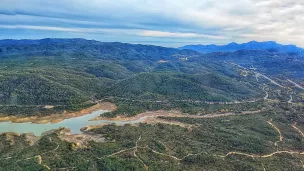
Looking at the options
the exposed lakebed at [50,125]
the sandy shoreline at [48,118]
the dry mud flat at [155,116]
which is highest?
the dry mud flat at [155,116]

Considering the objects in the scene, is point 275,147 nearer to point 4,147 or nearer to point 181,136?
point 181,136

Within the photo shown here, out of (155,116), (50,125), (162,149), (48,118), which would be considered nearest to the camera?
(162,149)

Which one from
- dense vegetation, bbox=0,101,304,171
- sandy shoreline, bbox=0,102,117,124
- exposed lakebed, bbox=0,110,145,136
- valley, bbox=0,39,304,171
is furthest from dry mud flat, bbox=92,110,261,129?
sandy shoreline, bbox=0,102,117,124

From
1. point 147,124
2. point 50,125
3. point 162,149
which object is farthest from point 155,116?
point 50,125

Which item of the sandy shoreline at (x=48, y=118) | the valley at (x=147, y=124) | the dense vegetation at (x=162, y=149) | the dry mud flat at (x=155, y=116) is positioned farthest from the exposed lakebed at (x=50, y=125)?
the dense vegetation at (x=162, y=149)

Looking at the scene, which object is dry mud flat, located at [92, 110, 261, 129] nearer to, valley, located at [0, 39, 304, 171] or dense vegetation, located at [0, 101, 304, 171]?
valley, located at [0, 39, 304, 171]

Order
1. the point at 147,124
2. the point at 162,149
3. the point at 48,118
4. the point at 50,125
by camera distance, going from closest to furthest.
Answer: the point at 162,149, the point at 50,125, the point at 147,124, the point at 48,118

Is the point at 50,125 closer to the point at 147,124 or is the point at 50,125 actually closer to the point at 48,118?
the point at 48,118

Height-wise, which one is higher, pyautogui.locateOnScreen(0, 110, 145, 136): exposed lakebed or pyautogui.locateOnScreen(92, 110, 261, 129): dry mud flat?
pyautogui.locateOnScreen(92, 110, 261, 129): dry mud flat

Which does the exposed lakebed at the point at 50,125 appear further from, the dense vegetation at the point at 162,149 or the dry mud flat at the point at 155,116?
the dense vegetation at the point at 162,149

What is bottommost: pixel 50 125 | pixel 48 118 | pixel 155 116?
pixel 50 125

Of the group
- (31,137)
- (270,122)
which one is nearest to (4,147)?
(31,137)
